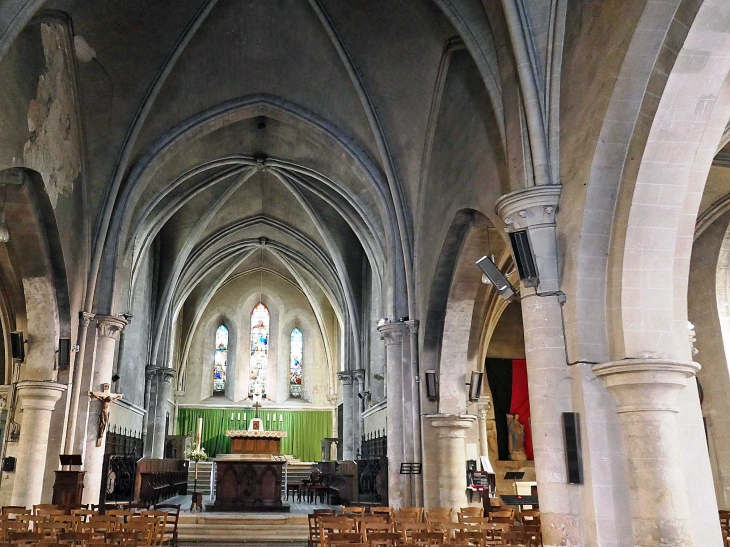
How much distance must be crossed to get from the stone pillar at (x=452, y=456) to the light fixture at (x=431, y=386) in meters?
0.39

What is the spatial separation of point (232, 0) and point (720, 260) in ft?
39.8

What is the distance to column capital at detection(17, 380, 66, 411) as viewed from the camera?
1264 centimetres

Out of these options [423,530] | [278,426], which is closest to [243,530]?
[423,530]

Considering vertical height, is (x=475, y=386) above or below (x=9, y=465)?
above

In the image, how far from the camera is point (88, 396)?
13.8m

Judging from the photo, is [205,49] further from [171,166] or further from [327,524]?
[327,524]

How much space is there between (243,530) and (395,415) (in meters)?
3.99

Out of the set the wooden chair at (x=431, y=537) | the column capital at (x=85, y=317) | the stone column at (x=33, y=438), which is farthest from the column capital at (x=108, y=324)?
the wooden chair at (x=431, y=537)

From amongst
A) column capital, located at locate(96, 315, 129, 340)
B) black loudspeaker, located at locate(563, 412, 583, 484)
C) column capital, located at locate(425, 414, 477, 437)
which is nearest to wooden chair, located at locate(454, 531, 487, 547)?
black loudspeaker, located at locate(563, 412, 583, 484)

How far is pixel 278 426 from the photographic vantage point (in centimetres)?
2983

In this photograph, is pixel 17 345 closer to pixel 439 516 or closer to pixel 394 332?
pixel 394 332

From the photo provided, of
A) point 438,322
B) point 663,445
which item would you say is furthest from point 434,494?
point 663,445

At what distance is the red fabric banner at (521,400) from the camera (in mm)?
19109

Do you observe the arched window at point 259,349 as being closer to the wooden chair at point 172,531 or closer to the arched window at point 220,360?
the arched window at point 220,360
